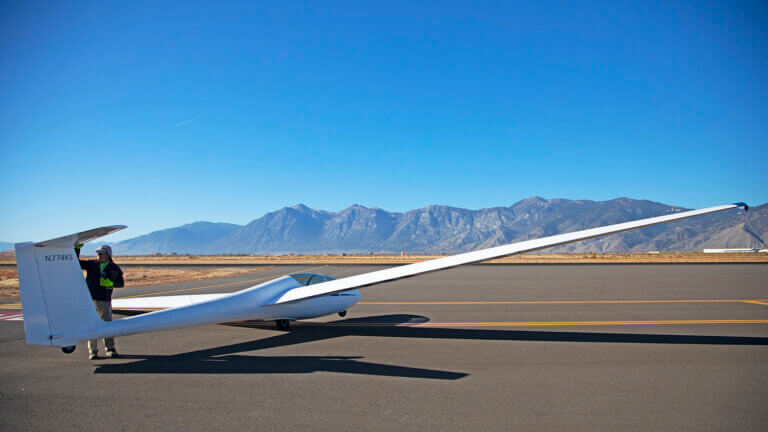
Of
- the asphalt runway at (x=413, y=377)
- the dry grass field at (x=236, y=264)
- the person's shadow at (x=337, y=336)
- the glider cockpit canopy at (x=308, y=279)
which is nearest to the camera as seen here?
the asphalt runway at (x=413, y=377)

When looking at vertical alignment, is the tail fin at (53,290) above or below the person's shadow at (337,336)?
above

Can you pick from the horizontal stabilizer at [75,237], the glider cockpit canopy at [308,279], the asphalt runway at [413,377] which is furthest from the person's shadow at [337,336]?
the horizontal stabilizer at [75,237]

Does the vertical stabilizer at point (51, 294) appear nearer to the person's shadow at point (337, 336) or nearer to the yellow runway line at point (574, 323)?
the person's shadow at point (337, 336)

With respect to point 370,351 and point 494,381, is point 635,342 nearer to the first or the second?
point 494,381

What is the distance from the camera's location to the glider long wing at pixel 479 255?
8148 mm

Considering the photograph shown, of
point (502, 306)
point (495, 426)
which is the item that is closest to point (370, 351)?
point (495, 426)

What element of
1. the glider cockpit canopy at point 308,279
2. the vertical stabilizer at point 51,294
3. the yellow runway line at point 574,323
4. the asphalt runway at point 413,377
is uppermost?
the vertical stabilizer at point 51,294

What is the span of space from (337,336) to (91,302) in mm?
4932

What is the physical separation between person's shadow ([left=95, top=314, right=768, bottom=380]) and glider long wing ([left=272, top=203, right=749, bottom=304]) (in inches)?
42.0

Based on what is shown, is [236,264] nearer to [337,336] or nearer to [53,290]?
[337,336]

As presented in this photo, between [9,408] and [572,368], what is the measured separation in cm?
811

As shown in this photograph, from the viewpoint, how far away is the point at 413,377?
6656 mm

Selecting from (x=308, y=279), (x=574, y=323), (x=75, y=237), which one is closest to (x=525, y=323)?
(x=574, y=323)

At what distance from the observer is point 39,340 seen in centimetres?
651
